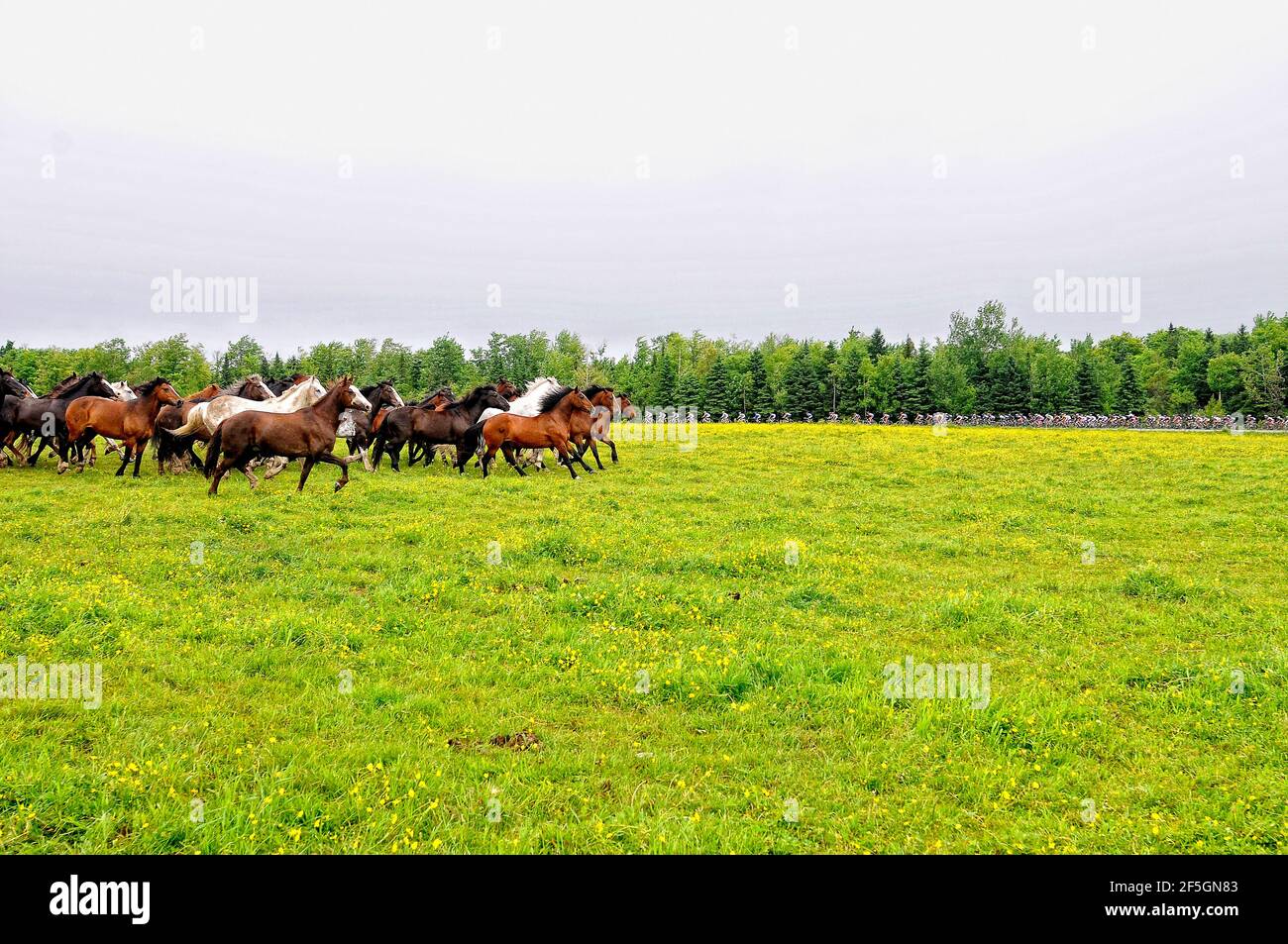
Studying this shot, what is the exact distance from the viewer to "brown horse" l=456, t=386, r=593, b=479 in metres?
22.0

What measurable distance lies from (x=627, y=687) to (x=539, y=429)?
15931 millimetres

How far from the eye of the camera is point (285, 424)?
56.3ft

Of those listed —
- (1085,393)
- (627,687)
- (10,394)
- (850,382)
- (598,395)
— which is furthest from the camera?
(850,382)

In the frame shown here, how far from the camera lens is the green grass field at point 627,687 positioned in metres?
4.76

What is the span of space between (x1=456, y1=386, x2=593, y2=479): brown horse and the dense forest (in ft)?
268

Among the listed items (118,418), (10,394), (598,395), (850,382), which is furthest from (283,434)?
(850,382)

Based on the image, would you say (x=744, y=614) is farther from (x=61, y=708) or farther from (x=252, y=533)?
(x=252, y=533)

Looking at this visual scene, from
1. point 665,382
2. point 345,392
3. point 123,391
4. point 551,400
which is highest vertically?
point 665,382

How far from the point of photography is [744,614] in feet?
30.0

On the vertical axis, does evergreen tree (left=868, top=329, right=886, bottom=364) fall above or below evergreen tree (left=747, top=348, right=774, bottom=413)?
above

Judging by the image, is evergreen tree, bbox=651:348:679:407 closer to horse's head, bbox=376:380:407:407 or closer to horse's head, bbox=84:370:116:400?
horse's head, bbox=376:380:407:407
